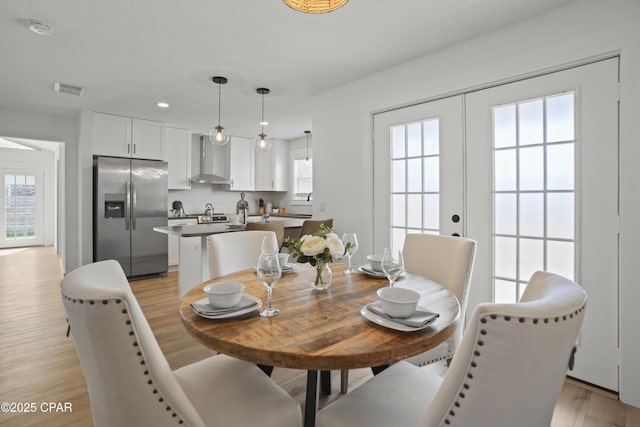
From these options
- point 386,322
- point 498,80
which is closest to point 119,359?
point 386,322

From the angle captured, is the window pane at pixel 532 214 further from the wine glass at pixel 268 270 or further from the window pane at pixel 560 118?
the wine glass at pixel 268 270

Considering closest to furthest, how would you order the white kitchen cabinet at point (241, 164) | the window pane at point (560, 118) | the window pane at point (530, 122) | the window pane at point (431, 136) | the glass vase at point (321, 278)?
the glass vase at point (321, 278)
the window pane at point (560, 118)
the window pane at point (530, 122)
the window pane at point (431, 136)
the white kitchen cabinet at point (241, 164)

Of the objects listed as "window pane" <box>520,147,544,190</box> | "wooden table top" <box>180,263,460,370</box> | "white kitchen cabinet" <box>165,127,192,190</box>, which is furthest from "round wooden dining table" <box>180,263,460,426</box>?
"white kitchen cabinet" <box>165,127,192,190</box>

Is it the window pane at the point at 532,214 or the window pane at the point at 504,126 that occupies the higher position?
the window pane at the point at 504,126

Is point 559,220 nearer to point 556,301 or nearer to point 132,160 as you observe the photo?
point 556,301

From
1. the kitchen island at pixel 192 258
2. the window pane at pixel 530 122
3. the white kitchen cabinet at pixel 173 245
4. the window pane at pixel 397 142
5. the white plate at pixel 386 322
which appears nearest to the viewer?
the white plate at pixel 386 322

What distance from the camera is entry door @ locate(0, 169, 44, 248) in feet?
24.5

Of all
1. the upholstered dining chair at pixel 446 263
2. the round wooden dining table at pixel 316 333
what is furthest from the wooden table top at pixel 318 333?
the upholstered dining chair at pixel 446 263

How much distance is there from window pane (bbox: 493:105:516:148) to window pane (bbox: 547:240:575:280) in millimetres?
747

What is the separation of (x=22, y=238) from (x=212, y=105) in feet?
23.5

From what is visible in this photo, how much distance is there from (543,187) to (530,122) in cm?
46

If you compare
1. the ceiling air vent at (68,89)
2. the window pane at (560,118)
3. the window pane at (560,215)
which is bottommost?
the window pane at (560,215)

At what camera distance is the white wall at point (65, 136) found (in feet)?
14.5

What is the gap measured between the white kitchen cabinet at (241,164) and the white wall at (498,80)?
2.77 m
